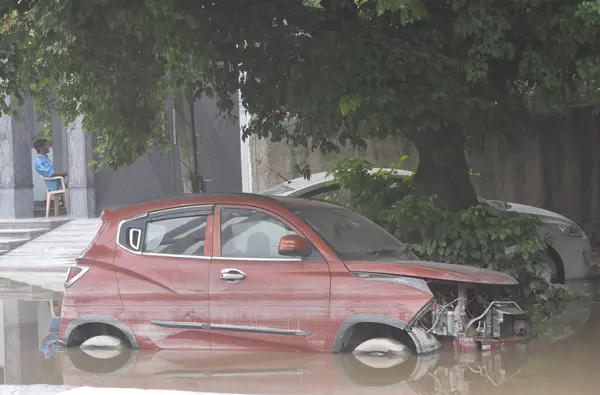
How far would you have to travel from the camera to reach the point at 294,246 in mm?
8180

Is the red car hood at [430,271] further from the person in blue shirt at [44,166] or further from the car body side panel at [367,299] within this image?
the person in blue shirt at [44,166]

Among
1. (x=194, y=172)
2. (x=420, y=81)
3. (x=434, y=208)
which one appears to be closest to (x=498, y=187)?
(x=194, y=172)

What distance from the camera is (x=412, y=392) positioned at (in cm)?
735

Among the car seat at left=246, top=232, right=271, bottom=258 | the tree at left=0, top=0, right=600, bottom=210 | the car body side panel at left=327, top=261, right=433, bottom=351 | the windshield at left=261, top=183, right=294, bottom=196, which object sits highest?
the tree at left=0, top=0, right=600, bottom=210

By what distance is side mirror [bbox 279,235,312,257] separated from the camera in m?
8.17

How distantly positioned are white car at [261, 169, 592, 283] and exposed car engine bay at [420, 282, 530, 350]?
14.6ft

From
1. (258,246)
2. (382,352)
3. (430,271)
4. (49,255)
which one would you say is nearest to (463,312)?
(430,271)

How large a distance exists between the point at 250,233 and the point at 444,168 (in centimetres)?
338

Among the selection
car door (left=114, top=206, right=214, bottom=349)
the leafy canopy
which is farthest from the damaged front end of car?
the leafy canopy

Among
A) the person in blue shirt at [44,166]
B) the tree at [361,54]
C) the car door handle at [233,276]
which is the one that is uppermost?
the tree at [361,54]

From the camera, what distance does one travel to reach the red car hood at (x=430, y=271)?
7.97 m

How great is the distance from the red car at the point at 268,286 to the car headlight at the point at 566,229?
15.8 ft

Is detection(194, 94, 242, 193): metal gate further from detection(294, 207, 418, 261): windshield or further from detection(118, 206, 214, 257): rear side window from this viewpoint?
detection(118, 206, 214, 257): rear side window

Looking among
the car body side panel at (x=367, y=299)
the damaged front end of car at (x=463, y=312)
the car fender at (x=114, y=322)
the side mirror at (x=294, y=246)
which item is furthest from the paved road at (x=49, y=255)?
the damaged front end of car at (x=463, y=312)
